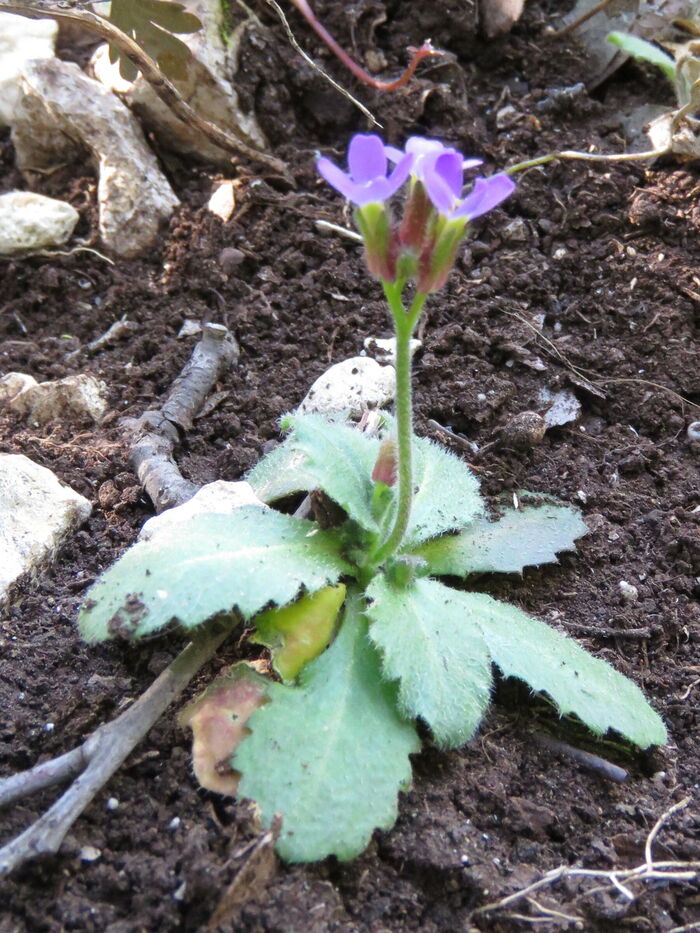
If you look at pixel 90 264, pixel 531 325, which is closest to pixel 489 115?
pixel 531 325

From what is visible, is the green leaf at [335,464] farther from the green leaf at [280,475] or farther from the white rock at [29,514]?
the white rock at [29,514]

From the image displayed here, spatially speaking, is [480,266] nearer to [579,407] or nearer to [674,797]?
[579,407]

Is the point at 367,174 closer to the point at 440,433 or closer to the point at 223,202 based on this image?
the point at 440,433

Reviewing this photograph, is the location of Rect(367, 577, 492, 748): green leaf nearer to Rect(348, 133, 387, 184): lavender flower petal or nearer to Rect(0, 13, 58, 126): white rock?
Rect(348, 133, 387, 184): lavender flower petal

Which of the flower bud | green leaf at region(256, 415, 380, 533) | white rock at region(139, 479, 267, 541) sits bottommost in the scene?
white rock at region(139, 479, 267, 541)

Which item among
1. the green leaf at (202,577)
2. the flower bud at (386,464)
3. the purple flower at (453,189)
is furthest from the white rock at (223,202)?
the purple flower at (453,189)

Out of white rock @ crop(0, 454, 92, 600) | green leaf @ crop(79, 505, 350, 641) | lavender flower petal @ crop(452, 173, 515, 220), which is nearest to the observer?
lavender flower petal @ crop(452, 173, 515, 220)

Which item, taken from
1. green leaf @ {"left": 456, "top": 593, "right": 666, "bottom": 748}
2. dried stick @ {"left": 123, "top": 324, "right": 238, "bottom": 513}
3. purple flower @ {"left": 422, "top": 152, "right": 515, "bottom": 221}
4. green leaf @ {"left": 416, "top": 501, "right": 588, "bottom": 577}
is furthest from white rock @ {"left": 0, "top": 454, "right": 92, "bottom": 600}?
purple flower @ {"left": 422, "top": 152, "right": 515, "bottom": 221}
